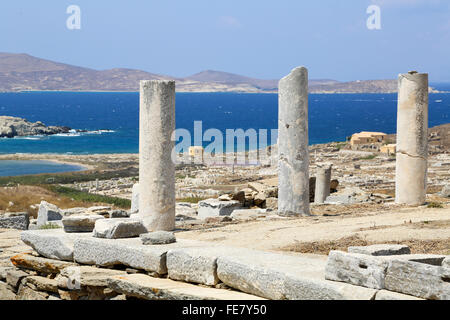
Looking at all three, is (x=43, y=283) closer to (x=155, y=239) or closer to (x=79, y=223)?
(x=79, y=223)

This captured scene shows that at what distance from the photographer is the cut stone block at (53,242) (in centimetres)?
1116

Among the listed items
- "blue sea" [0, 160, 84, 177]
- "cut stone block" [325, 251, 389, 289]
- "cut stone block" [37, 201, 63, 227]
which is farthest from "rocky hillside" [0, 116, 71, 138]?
"cut stone block" [325, 251, 389, 289]

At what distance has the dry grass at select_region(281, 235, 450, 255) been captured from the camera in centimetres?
1097

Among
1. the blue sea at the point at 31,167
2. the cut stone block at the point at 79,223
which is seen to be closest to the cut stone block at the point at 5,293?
the cut stone block at the point at 79,223

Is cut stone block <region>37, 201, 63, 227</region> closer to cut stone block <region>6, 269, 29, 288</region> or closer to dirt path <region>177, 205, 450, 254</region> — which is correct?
dirt path <region>177, 205, 450, 254</region>

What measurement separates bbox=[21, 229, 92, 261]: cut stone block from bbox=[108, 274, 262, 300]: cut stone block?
169 centimetres

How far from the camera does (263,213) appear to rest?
1806 centimetres

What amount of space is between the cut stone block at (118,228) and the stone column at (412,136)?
8.72m

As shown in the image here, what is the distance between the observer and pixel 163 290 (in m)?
8.94

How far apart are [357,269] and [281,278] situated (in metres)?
0.98

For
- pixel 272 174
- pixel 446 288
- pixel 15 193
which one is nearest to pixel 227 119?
pixel 272 174

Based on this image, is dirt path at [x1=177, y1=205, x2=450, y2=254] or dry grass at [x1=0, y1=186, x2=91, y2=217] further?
dry grass at [x1=0, y1=186, x2=91, y2=217]

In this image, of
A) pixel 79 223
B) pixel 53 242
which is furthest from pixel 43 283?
pixel 79 223
